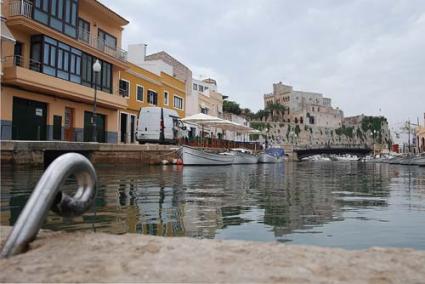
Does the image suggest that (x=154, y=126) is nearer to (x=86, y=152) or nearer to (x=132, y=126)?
(x=132, y=126)

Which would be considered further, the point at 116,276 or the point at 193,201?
the point at 193,201

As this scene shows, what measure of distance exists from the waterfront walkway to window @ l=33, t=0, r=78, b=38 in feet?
71.0

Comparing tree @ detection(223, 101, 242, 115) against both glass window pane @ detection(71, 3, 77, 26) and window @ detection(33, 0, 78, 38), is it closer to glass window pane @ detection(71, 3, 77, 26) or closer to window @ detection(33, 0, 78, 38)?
glass window pane @ detection(71, 3, 77, 26)

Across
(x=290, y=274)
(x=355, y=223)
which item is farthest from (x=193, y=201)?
(x=290, y=274)

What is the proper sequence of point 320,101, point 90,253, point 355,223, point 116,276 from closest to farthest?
1. point 116,276
2. point 90,253
3. point 355,223
4. point 320,101

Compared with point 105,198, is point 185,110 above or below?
above

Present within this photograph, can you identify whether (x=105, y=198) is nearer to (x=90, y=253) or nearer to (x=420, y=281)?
(x=90, y=253)

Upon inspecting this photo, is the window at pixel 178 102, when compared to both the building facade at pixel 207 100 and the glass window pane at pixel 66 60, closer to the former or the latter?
the building facade at pixel 207 100

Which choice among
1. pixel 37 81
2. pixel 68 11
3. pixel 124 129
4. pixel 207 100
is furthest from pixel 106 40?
pixel 207 100

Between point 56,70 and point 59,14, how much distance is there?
128 inches

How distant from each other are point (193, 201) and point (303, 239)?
3717 mm

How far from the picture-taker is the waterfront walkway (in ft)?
8.63

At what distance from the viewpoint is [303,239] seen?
505cm

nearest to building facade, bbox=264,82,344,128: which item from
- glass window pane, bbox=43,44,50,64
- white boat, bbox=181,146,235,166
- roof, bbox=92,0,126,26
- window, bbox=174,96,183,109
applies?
window, bbox=174,96,183,109
